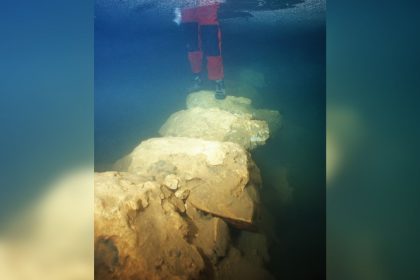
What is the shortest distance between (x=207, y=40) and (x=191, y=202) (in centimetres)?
82

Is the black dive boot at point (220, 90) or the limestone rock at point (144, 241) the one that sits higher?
the black dive boot at point (220, 90)

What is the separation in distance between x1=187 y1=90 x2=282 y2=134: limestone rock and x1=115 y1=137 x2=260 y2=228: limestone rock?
177mm

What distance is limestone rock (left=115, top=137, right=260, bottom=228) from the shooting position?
151cm

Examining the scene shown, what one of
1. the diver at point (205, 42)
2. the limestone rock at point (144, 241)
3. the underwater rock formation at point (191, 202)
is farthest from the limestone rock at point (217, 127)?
the limestone rock at point (144, 241)

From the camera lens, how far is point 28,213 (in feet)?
5.22

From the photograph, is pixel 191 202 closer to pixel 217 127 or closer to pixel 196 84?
pixel 217 127

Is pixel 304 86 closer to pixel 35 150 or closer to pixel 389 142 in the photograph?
pixel 389 142

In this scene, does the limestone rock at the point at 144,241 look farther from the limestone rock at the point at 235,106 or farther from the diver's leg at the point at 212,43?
the diver's leg at the point at 212,43

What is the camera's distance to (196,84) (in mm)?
1563

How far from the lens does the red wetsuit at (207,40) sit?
1552mm

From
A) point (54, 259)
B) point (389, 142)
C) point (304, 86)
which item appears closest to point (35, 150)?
point (54, 259)

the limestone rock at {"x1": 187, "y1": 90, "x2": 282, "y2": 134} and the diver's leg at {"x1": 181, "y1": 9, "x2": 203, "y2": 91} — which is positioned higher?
the diver's leg at {"x1": 181, "y1": 9, "x2": 203, "y2": 91}

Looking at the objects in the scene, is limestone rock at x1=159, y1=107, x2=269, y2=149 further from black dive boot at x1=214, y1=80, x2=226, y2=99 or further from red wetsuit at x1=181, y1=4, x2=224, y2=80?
red wetsuit at x1=181, y1=4, x2=224, y2=80

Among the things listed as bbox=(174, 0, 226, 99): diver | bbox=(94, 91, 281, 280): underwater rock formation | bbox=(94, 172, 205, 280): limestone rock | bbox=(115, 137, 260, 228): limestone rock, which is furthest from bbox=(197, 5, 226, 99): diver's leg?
bbox=(94, 172, 205, 280): limestone rock
